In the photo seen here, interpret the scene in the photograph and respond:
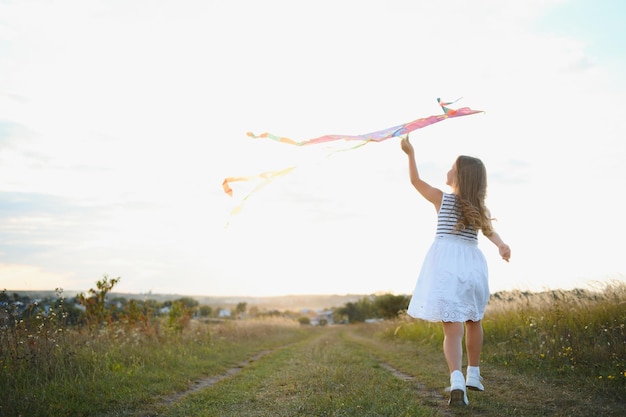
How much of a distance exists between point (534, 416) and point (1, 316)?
693 cm

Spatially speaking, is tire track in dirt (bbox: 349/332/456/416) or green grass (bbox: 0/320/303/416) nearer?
tire track in dirt (bbox: 349/332/456/416)

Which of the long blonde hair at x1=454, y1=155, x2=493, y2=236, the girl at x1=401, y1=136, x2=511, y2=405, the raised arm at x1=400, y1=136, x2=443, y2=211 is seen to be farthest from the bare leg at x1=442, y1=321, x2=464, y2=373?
the raised arm at x1=400, y1=136, x2=443, y2=211

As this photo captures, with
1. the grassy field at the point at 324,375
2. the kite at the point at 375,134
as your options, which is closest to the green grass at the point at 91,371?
the grassy field at the point at 324,375

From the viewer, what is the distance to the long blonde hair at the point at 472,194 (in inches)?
214

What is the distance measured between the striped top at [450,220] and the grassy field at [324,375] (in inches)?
68.7

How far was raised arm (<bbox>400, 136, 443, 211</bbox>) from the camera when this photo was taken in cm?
569

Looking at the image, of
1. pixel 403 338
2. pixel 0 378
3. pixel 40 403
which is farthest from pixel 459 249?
pixel 403 338

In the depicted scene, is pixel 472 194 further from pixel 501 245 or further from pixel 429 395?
pixel 429 395

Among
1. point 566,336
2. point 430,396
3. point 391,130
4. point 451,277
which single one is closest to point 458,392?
point 430,396

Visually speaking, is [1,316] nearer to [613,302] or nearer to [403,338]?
[613,302]

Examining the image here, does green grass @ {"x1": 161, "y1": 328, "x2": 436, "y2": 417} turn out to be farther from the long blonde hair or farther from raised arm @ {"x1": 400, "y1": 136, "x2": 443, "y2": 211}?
raised arm @ {"x1": 400, "y1": 136, "x2": 443, "y2": 211}

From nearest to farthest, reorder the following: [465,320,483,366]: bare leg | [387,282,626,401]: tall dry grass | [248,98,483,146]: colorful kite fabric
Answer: [465,320,483,366]: bare leg
[248,98,483,146]: colorful kite fabric
[387,282,626,401]: tall dry grass

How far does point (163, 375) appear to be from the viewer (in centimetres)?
808

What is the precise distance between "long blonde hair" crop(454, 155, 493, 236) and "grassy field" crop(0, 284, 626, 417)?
1849 mm
